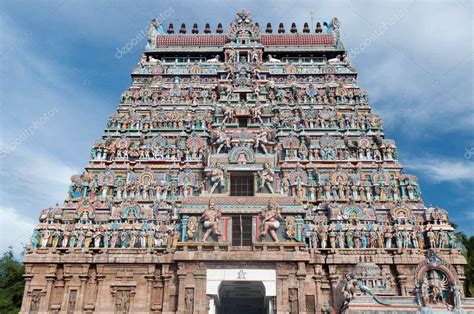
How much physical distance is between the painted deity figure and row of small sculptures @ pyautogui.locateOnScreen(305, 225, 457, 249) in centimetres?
344

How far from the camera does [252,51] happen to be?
4356 centimetres

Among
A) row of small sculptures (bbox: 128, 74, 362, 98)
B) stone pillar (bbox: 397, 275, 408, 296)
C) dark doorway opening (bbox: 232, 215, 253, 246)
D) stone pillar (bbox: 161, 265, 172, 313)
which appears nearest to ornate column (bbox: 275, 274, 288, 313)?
dark doorway opening (bbox: 232, 215, 253, 246)

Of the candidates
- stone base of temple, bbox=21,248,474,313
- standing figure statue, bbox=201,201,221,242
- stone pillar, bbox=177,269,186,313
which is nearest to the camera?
stone pillar, bbox=177,269,186,313

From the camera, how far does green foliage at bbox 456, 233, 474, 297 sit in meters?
29.3

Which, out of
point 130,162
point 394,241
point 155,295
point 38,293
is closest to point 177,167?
point 130,162

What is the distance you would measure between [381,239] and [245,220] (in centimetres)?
970

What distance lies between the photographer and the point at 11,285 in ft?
129

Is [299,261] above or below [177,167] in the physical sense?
below

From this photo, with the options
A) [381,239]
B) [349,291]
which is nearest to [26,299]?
[349,291]

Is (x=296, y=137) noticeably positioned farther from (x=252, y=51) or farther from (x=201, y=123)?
(x=252, y=51)

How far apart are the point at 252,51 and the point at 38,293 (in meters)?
31.5

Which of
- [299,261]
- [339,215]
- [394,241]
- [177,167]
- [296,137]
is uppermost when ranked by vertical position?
[296,137]

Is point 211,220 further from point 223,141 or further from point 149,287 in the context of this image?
point 223,141

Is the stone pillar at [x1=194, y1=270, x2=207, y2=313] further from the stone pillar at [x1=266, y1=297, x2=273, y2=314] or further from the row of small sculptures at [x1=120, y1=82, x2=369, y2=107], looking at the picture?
the row of small sculptures at [x1=120, y1=82, x2=369, y2=107]
